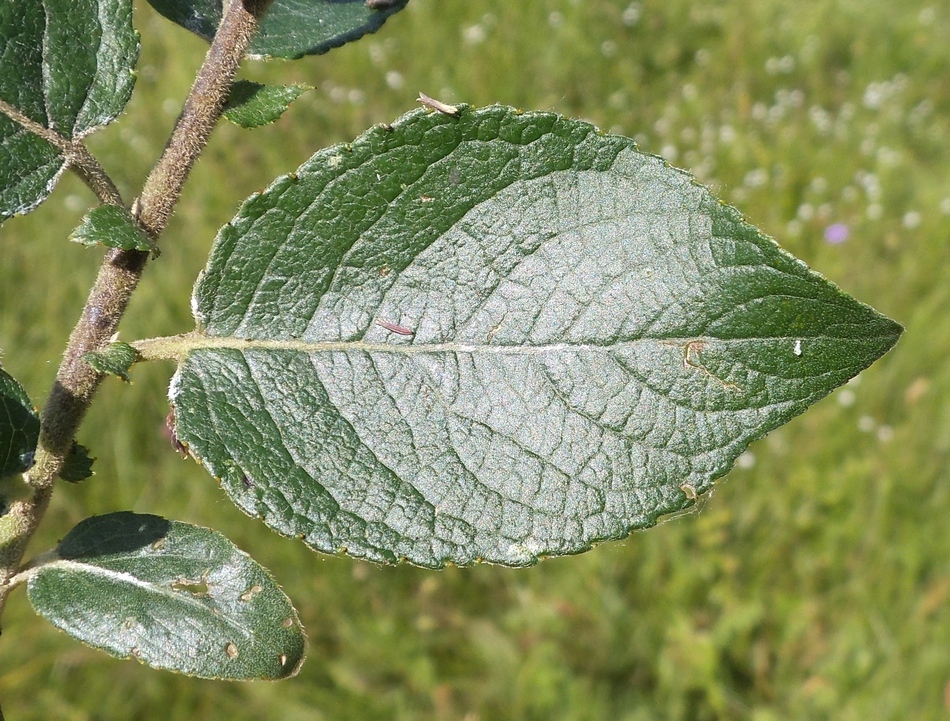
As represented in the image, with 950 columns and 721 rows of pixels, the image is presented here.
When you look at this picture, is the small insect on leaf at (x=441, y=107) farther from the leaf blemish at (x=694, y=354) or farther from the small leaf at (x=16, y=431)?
the small leaf at (x=16, y=431)

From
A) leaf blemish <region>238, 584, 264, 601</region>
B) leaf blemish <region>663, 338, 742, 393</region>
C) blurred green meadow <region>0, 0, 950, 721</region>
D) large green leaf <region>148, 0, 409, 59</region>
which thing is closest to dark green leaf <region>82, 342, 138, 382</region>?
leaf blemish <region>238, 584, 264, 601</region>

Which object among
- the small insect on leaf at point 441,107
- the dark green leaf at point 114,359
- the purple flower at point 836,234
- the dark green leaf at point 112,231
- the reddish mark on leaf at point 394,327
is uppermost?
the purple flower at point 836,234

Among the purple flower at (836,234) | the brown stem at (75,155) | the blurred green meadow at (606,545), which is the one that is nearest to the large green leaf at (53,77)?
the brown stem at (75,155)

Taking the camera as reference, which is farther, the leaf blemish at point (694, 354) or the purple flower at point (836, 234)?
the purple flower at point (836, 234)

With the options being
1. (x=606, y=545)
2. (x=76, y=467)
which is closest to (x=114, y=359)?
(x=76, y=467)

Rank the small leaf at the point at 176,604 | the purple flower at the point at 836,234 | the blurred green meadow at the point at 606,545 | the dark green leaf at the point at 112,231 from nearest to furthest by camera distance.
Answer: the dark green leaf at the point at 112,231, the small leaf at the point at 176,604, the blurred green meadow at the point at 606,545, the purple flower at the point at 836,234

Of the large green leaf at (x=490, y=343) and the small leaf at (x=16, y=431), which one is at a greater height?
the large green leaf at (x=490, y=343)

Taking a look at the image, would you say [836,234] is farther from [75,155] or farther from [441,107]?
[75,155]
